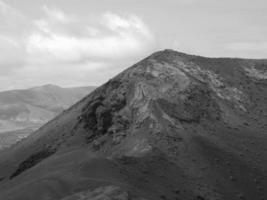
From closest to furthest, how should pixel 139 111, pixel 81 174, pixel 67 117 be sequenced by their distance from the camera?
pixel 81 174 → pixel 139 111 → pixel 67 117

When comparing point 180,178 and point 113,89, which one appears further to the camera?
point 113,89

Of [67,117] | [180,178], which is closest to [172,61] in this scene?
[67,117]

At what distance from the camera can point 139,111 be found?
55.3 metres

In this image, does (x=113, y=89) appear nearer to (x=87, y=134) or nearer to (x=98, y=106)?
(x=98, y=106)

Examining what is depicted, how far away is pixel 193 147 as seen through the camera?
49906 mm

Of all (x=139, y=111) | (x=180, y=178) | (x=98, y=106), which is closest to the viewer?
(x=180, y=178)

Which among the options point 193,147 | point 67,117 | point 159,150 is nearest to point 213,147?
point 193,147

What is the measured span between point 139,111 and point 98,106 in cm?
866

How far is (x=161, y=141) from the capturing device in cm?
5047

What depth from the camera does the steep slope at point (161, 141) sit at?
139ft

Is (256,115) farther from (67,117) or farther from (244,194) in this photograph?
(67,117)

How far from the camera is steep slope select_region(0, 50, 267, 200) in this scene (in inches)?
1668

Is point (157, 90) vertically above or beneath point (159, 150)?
above

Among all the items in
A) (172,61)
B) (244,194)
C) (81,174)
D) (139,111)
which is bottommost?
(244,194)
